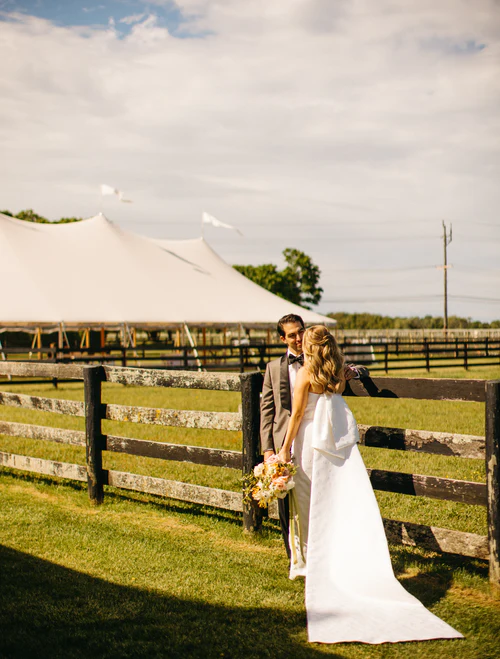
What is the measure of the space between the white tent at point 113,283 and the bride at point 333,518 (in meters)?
19.6

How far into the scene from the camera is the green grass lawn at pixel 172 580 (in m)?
3.48

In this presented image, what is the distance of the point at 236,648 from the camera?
11.3 ft

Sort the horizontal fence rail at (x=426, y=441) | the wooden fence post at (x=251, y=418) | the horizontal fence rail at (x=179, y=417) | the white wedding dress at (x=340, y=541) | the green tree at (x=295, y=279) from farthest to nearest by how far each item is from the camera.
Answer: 1. the green tree at (x=295, y=279)
2. the horizontal fence rail at (x=179, y=417)
3. the wooden fence post at (x=251, y=418)
4. the horizontal fence rail at (x=426, y=441)
5. the white wedding dress at (x=340, y=541)

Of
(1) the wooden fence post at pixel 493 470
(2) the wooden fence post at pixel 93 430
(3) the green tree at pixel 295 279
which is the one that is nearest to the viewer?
(1) the wooden fence post at pixel 493 470

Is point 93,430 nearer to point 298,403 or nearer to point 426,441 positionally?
point 298,403

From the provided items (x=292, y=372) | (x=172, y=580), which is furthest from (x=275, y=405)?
(x=172, y=580)

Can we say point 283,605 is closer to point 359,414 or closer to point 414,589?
point 414,589

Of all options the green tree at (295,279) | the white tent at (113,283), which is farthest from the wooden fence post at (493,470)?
the green tree at (295,279)

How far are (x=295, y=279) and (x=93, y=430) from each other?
6875 cm

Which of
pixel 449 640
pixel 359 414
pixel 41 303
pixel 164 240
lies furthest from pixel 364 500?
pixel 164 240

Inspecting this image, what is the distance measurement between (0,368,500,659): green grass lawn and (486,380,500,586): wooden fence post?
26cm

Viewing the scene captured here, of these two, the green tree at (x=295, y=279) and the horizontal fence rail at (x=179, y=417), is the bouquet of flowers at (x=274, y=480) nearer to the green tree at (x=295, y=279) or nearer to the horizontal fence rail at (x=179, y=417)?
the horizontal fence rail at (x=179, y=417)

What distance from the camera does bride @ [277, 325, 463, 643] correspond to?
3756 mm

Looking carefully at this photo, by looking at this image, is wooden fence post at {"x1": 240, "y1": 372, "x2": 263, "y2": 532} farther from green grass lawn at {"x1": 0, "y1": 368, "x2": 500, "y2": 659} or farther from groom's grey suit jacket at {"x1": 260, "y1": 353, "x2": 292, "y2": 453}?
green grass lawn at {"x1": 0, "y1": 368, "x2": 500, "y2": 659}
